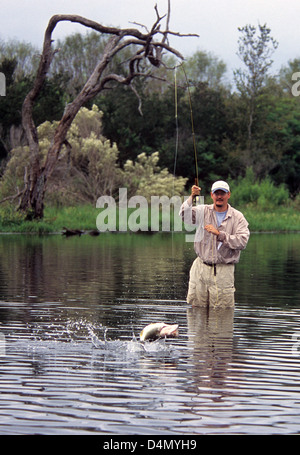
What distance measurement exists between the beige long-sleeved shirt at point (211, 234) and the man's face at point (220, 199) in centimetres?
8

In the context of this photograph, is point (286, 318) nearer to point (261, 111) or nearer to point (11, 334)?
point (11, 334)

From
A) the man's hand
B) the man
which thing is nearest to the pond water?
the man

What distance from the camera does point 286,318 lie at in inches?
466

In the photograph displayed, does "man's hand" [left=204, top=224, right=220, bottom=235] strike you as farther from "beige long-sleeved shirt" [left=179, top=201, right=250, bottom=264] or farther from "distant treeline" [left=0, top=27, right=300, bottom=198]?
"distant treeline" [left=0, top=27, right=300, bottom=198]

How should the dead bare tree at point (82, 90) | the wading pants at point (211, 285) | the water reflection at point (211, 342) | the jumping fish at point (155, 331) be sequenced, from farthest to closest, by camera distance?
1. the dead bare tree at point (82, 90)
2. the wading pants at point (211, 285)
3. the jumping fish at point (155, 331)
4. the water reflection at point (211, 342)

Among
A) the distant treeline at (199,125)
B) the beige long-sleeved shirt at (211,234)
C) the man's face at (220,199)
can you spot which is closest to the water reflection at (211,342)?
the beige long-sleeved shirt at (211,234)

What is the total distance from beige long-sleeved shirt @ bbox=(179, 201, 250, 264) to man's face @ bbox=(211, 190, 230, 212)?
3.1 inches

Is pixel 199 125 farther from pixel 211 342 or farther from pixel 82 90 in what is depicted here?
pixel 211 342

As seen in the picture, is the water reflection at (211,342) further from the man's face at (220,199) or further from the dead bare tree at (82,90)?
the dead bare tree at (82,90)

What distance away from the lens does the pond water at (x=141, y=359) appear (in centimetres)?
649

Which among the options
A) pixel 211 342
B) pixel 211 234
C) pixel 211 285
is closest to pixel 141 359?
pixel 211 342

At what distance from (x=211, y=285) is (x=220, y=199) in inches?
41.2

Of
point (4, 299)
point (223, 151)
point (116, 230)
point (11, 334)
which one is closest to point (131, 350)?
point (11, 334)

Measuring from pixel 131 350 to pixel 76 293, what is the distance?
5508 mm
